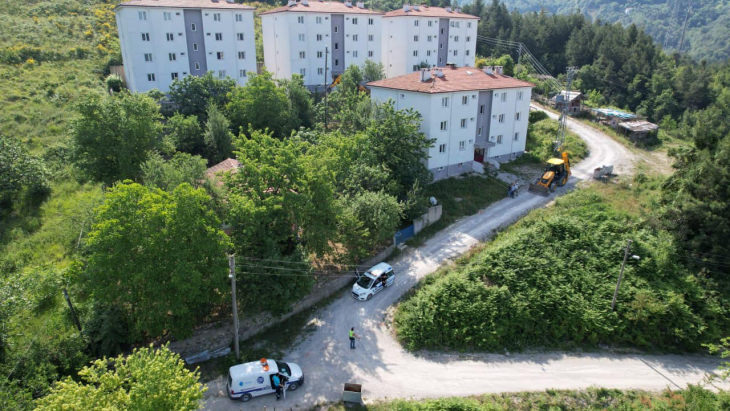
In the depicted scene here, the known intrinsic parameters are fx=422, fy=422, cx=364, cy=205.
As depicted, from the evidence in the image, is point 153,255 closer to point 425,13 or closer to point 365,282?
point 365,282

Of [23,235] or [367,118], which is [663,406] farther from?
[23,235]

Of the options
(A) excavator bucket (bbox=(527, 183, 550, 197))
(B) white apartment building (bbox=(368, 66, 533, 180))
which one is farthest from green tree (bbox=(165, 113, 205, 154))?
(A) excavator bucket (bbox=(527, 183, 550, 197))

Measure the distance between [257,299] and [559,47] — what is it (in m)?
97.7

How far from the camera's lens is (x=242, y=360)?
21.8 m

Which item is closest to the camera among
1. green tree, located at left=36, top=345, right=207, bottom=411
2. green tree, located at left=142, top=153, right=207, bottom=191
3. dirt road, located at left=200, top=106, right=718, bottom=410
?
green tree, located at left=36, top=345, right=207, bottom=411

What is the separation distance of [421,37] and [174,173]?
47.0m

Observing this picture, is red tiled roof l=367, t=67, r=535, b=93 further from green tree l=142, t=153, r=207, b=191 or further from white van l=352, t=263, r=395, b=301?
green tree l=142, t=153, r=207, b=191

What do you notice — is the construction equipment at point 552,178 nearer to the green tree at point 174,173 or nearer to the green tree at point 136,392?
the green tree at point 174,173

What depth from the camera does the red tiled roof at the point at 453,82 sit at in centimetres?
3767

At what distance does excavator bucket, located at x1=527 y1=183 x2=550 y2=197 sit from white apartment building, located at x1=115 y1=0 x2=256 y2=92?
37949 mm

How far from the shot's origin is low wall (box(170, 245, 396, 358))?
2220cm

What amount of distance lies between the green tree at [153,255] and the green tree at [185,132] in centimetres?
2106

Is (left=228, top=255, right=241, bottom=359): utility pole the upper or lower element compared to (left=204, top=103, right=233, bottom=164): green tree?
lower

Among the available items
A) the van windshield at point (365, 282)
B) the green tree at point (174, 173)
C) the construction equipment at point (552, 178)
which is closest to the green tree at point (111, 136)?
the green tree at point (174, 173)
